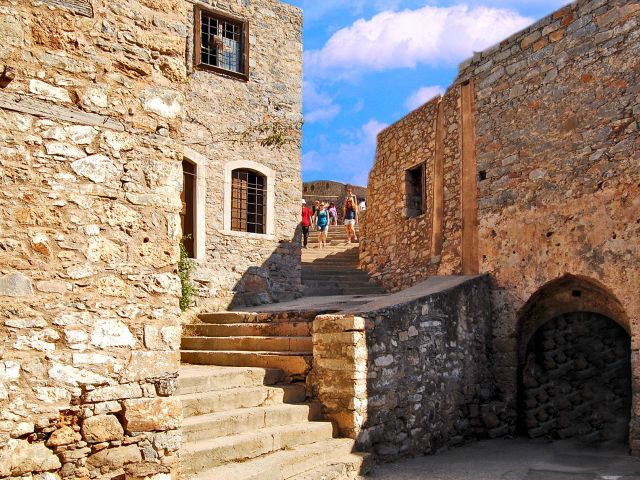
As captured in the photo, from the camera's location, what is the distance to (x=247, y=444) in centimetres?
552

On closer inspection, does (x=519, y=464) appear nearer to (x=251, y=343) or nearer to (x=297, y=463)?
(x=297, y=463)

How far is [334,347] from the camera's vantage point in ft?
21.5

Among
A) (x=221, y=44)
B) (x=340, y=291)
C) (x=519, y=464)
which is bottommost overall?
(x=519, y=464)

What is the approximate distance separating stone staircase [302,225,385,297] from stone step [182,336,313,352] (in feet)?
12.1

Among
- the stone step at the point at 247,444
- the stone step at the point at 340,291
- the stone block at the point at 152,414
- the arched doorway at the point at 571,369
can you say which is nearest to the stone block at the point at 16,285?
the stone block at the point at 152,414

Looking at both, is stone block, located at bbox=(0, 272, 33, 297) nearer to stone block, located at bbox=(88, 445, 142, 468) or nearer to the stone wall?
stone block, located at bbox=(88, 445, 142, 468)

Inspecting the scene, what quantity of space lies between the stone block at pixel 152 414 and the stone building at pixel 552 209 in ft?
16.7

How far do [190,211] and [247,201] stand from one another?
115 cm

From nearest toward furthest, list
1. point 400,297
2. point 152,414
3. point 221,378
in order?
point 152,414 → point 221,378 → point 400,297

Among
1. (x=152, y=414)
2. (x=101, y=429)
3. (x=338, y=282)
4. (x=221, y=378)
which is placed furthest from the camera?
(x=338, y=282)

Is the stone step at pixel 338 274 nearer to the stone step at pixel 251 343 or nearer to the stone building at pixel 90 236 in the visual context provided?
the stone step at pixel 251 343

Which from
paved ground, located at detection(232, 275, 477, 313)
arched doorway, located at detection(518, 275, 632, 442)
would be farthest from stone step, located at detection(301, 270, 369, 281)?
arched doorway, located at detection(518, 275, 632, 442)

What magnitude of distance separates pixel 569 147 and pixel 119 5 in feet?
18.6

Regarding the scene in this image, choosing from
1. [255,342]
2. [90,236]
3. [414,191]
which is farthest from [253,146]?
[90,236]
